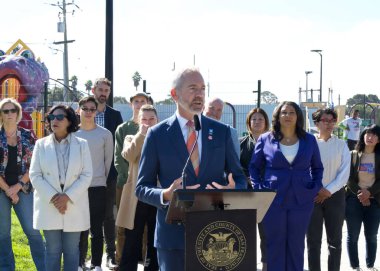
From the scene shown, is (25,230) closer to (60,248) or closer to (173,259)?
(60,248)

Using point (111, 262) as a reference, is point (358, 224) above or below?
above

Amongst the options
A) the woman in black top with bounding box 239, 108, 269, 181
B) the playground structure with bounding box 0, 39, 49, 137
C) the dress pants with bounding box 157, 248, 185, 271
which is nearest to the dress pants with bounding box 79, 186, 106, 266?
the woman in black top with bounding box 239, 108, 269, 181

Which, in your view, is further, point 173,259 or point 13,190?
point 13,190

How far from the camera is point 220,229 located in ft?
11.6

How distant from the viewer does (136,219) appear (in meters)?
7.37

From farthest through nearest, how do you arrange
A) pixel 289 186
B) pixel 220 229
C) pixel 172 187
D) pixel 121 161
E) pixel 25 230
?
pixel 121 161
pixel 25 230
pixel 289 186
pixel 172 187
pixel 220 229

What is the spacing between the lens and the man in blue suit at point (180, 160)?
391 cm

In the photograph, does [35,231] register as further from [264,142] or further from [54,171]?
[264,142]

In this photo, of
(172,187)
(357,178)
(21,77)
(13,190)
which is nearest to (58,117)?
(13,190)

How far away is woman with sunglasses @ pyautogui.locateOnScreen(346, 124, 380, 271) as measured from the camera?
334 inches

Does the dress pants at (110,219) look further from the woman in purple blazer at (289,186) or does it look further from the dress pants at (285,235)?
the dress pants at (285,235)

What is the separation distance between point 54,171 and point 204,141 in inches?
126

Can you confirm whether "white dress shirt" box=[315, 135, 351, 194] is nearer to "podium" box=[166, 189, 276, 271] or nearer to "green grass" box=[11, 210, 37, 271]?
"green grass" box=[11, 210, 37, 271]

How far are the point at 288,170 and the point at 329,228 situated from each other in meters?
1.38
